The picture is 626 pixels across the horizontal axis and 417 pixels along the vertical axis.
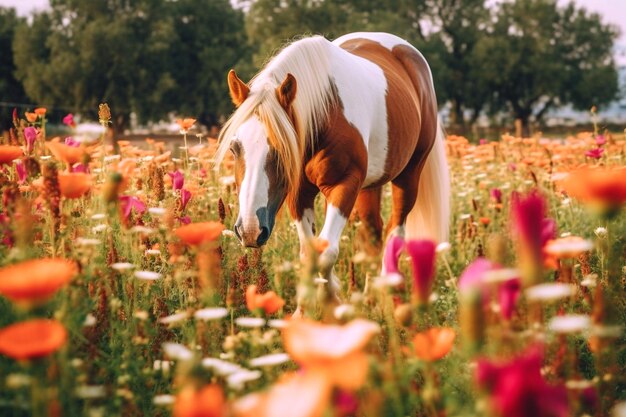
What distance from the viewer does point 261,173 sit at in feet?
9.20

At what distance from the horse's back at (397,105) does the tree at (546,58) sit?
35.4m

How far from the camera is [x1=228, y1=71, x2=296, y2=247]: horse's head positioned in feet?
8.99

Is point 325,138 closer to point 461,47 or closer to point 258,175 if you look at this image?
point 258,175

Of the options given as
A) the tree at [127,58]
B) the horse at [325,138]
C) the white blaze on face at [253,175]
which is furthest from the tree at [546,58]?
the white blaze on face at [253,175]

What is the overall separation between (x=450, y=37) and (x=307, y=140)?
138 ft

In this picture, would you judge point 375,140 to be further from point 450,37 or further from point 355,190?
point 450,37

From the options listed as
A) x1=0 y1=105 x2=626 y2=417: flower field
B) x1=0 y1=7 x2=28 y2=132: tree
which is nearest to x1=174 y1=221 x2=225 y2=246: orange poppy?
x1=0 y1=105 x2=626 y2=417: flower field

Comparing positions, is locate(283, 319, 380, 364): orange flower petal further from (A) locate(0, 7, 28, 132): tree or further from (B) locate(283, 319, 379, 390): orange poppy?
(A) locate(0, 7, 28, 132): tree

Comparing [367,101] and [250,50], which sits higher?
[250,50]

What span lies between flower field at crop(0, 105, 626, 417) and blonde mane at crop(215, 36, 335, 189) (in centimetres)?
48

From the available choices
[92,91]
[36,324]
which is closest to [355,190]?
[36,324]

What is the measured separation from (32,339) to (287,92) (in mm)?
1976

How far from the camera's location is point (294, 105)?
2.96 meters

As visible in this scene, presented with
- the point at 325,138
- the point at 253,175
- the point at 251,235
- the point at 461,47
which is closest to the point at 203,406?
the point at 251,235
